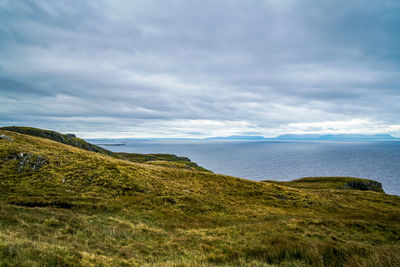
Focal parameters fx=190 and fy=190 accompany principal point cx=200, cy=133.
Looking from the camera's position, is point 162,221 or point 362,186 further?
point 362,186

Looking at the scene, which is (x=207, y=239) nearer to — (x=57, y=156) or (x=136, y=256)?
(x=136, y=256)

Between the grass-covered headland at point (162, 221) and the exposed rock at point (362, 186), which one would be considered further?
the exposed rock at point (362, 186)

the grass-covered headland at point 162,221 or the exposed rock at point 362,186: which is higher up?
the grass-covered headland at point 162,221

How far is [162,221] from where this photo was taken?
19125 mm

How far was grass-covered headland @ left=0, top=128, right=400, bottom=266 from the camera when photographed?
356 inches

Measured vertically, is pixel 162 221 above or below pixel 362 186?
above

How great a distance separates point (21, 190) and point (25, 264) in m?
20.8

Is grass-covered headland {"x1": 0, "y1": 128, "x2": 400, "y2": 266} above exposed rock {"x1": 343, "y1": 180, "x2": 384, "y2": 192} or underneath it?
above

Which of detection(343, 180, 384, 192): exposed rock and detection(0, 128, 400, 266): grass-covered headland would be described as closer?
detection(0, 128, 400, 266): grass-covered headland

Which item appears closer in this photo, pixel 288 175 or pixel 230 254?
pixel 230 254

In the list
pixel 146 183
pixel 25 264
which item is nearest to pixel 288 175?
pixel 146 183

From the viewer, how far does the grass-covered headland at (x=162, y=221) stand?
356 inches

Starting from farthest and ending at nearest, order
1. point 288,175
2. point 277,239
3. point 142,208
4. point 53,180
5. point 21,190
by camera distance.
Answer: point 288,175 < point 53,180 < point 142,208 < point 21,190 < point 277,239

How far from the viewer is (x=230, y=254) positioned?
10.7 m
